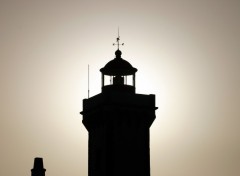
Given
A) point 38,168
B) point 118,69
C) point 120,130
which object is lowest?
point 38,168

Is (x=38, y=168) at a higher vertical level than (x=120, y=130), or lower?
lower

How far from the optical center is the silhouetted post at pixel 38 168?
48781mm

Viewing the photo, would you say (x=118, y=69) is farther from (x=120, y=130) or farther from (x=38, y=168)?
(x=38, y=168)

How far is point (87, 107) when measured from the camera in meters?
A: 50.5

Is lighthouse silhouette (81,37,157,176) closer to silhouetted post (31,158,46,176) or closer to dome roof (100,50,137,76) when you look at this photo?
dome roof (100,50,137,76)

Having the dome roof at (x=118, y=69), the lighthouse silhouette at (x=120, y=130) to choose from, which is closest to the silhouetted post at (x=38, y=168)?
the lighthouse silhouette at (x=120, y=130)

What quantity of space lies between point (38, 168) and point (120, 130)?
19.7 feet

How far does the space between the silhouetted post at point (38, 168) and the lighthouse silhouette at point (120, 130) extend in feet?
10.6

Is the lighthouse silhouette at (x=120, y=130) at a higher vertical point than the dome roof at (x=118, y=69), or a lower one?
lower

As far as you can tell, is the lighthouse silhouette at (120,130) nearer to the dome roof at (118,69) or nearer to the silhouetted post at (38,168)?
the dome roof at (118,69)

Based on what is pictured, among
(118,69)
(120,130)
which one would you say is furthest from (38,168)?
(118,69)

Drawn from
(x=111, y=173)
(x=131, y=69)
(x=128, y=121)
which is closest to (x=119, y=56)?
(x=131, y=69)

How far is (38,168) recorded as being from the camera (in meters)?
48.8

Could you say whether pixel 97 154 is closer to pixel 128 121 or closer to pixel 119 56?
pixel 128 121
